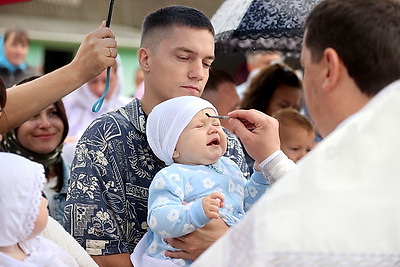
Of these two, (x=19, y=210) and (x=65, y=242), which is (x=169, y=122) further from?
(x=19, y=210)

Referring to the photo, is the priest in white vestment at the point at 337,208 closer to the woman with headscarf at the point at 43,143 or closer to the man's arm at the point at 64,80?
the man's arm at the point at 64,80

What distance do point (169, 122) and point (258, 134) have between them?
0.36 m

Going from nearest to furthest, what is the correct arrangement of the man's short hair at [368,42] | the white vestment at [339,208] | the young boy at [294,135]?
the white vestment at [339,208], the man's short hair at [368,42], the young boy at [294,135]

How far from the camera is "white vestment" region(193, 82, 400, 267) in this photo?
1.79 meters

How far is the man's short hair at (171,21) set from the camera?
142 inches

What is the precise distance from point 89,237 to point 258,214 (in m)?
1.65

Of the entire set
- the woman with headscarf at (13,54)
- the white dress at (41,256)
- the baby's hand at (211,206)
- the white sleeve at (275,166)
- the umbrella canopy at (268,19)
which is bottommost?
the woman with headscarf at (13,54)

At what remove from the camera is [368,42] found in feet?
6.91

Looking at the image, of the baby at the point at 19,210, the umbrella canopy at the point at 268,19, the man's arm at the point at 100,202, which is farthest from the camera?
the umbrella canopy at the point at 268,19

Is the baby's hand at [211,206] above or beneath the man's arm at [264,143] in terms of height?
beneath

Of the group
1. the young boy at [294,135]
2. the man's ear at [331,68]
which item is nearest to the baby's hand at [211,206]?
the man's ear at [331,68]

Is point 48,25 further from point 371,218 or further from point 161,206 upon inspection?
point 371,218

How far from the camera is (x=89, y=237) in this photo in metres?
3.33

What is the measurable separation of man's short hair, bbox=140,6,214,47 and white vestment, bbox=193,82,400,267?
6.06 ft
